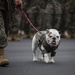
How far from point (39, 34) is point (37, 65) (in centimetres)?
104

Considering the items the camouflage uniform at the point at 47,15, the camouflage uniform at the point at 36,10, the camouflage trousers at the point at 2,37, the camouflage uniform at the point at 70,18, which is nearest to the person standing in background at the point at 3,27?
the camouflage trousers at the point at 2,37

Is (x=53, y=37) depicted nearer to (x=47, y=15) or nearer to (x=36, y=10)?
(x=47, y=15)

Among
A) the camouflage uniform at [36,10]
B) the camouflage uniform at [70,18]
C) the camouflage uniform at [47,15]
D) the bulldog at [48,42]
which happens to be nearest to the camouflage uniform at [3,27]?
the bulldog at [48,42]

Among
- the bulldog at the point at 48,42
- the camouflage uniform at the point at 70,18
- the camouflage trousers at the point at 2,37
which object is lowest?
the camouflage uniform at the point at 70,18

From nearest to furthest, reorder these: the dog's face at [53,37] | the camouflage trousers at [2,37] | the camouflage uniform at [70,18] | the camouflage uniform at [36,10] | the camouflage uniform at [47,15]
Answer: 1. the camouflage trousers at [2,37]
2. the dog's face at [53,37]
3. the camouflage uniform at [47,15]
4. the camouflage uniform at [36,10]
5. the camouflage uniform at [70,18]

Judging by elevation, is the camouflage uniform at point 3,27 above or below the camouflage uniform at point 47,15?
above

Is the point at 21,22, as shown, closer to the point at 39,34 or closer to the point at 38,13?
the point at 38,13

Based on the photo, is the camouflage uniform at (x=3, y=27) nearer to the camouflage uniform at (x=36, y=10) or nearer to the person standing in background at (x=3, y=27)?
the person standing in background at (x=3, y=27)

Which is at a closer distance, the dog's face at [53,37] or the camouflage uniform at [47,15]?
the dog's face at [53,37]

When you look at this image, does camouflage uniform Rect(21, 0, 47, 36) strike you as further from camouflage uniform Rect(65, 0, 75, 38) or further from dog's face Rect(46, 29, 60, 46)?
dog's face Rect(46, 29, 60, 46)

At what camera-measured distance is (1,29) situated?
9297mm

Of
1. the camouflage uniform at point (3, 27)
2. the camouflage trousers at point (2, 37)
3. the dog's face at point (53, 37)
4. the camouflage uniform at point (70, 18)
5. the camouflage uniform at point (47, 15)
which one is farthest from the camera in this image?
the camouflage uniform at point (70, 18)

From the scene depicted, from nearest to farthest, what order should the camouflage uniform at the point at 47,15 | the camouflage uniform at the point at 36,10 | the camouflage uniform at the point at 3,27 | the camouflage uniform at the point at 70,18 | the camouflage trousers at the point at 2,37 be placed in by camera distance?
the camouflage uniform at the point at 3,27, the camouflage trousers at the point at 2,37, the camouflage uniform at the point at 47,15, the camouflage uniform at the point at 36,10, the camouflage uniform at the point at 70,18

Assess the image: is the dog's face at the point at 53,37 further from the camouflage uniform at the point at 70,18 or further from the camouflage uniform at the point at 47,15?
the camouflage uniform at the point at 70,18
